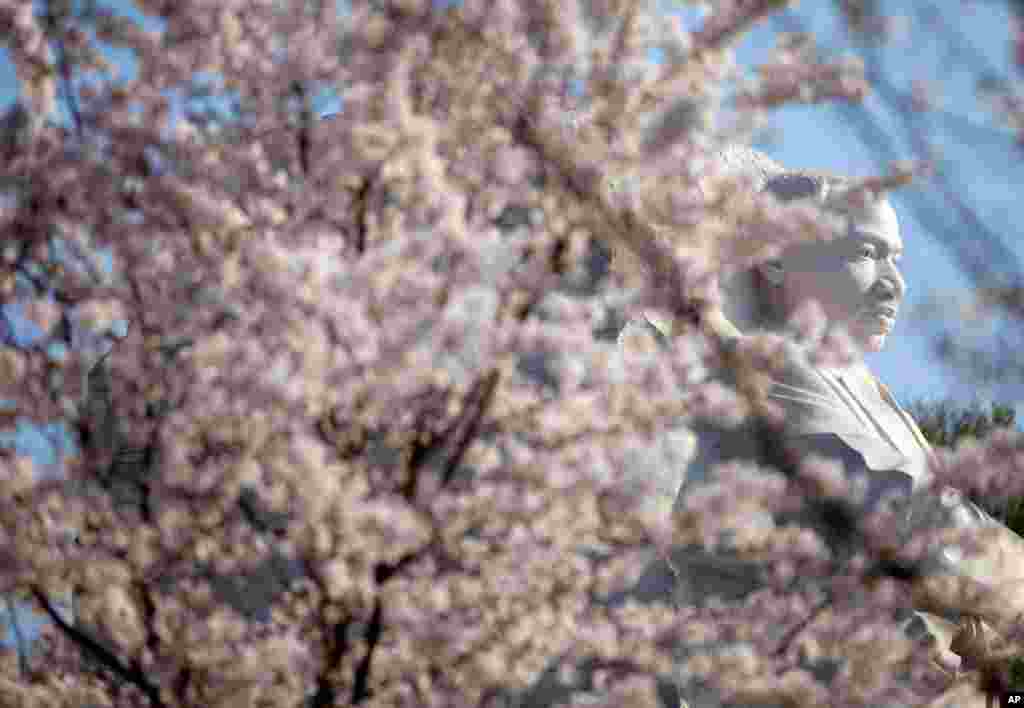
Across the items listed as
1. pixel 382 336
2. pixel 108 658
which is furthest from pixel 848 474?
pixel 108 658

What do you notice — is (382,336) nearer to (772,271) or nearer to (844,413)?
(844,413)

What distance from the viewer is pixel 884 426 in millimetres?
3529

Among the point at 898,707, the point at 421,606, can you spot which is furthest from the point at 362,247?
the point at 898,707

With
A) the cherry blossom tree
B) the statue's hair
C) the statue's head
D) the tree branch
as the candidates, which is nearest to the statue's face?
the statue's head

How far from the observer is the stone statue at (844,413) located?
3.11 metres

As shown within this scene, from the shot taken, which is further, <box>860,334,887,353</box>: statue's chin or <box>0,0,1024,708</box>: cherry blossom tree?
<box>860,334,887,353</box>: statue's chin

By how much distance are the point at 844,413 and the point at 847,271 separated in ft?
1.51

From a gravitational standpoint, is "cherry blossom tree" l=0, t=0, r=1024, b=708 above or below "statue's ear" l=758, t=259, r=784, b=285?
above

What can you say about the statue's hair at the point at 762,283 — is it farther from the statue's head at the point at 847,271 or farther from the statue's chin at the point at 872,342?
the statue's chin at the point at 872,342

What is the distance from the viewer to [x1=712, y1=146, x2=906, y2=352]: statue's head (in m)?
3.65

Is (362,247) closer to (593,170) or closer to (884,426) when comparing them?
(593,170)

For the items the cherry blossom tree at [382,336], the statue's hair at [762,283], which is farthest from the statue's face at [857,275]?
the cherry blossom tree at [382,336]

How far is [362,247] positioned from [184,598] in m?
0.63

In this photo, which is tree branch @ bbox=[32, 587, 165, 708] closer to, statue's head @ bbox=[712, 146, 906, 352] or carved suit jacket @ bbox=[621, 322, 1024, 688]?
carved suit jacket @ bbox=[621, 322, 1024, 688]
